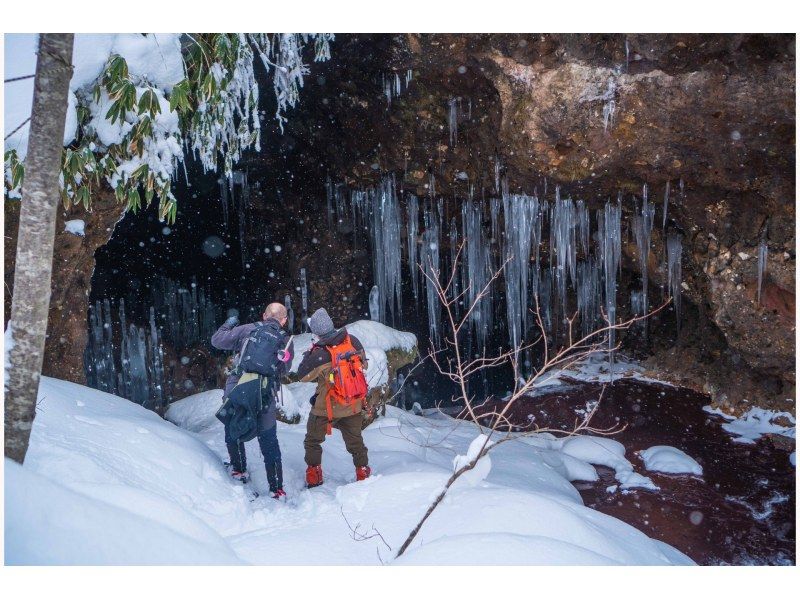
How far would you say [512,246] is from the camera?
9.05 meters

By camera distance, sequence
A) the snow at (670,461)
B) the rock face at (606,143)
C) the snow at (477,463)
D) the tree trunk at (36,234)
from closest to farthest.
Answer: the tree trunk at (36,234) < the snow at (477,463) < the rock face at (606,143) < the snow at (670,461)

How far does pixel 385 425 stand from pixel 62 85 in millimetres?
4620

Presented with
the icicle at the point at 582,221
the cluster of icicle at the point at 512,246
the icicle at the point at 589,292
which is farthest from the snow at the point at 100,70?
the icicle at the point at 589,292

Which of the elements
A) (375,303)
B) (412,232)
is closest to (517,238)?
(412,232)

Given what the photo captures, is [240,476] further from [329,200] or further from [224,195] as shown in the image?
[224,195]

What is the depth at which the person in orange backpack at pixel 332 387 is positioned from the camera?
3.63m

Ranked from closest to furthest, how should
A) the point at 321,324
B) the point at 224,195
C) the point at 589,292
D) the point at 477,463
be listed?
the point at 477,463
the point at 321,324
the point at 224,195
the point at 589,292

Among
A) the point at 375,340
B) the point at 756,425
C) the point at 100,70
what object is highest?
the point at 100,70

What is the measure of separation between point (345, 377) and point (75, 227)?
282cm

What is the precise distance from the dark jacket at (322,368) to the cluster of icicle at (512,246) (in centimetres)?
384

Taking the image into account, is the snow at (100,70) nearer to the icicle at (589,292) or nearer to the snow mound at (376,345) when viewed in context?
the snow mound at (376,345)

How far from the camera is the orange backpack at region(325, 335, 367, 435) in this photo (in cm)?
364

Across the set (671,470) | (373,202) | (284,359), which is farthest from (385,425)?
(373,202)

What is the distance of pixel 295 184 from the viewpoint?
943 cm
